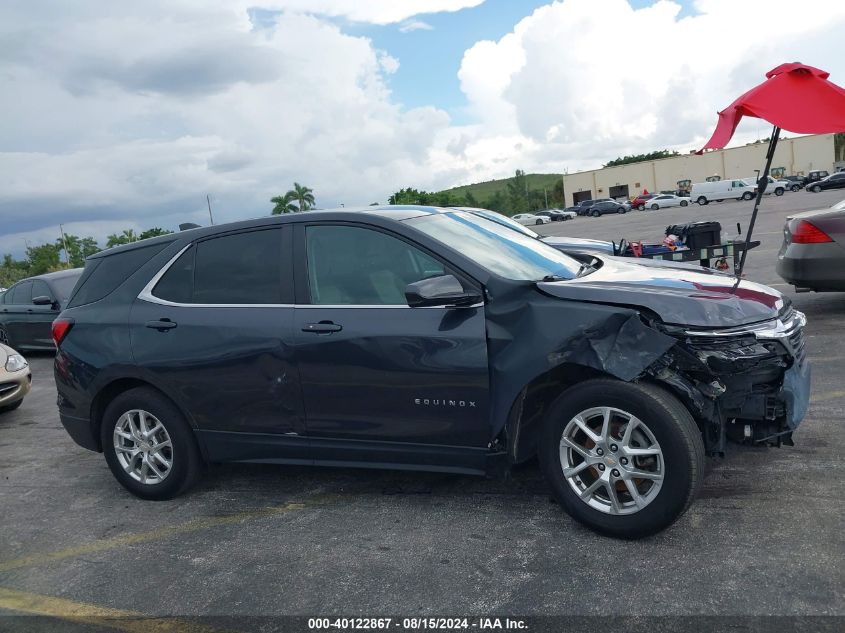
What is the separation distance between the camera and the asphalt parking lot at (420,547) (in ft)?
10.2

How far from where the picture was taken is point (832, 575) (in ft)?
9.95

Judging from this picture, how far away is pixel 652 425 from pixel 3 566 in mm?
3645

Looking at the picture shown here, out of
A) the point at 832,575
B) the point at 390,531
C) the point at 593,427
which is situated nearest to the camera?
the point at 832,575

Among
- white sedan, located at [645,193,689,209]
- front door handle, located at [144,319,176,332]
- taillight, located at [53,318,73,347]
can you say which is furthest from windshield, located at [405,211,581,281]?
white sedan, located at [645,193,689,209]

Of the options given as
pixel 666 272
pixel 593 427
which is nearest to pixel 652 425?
pixel 593 427

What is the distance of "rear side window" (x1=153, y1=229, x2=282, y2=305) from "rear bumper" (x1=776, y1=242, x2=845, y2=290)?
6.01 m

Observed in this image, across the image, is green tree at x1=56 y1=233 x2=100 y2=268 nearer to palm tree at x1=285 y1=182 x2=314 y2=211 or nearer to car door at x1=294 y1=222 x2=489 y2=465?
palm tree at x1=285 y1=182 x2=314 y2=211

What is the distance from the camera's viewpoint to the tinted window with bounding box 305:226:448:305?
155 inches

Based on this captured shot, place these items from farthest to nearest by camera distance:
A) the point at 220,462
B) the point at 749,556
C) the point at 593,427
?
the point at 220,462 → the point at 593,427 → the point at 749,556

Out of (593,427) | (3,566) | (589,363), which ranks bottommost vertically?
(3,566)

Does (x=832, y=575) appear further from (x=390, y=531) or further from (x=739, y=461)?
(x=390, y=531)

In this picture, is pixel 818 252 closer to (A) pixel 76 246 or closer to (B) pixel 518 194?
(A) pixel 76 246

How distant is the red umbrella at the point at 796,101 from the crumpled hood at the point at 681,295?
2.02 metres

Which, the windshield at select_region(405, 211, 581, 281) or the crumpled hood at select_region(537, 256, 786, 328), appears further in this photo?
the windshield at select_region(405, 211, 581, 281)
